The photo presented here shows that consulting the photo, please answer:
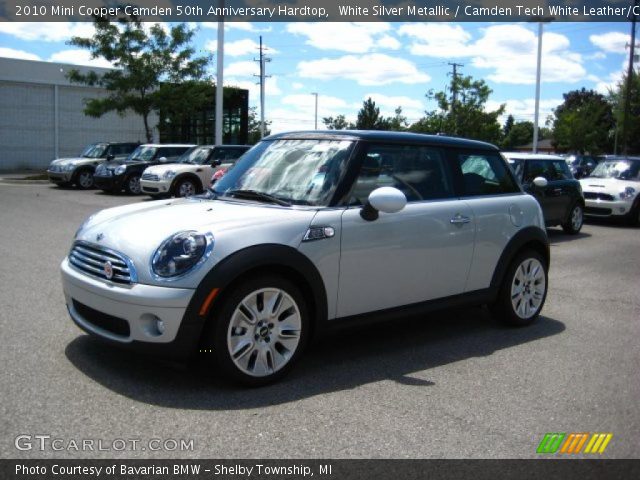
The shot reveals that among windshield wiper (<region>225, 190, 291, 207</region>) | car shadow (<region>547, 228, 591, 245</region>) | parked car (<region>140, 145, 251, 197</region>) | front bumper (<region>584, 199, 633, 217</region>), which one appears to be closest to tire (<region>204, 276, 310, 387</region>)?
windshield wiper (<region>225, 190, 291, 207</region>)

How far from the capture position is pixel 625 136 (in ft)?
126

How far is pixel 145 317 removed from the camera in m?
3.87

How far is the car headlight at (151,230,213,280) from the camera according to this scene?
153 inches

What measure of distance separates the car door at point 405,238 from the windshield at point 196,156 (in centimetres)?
1305

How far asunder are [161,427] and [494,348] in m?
2.86

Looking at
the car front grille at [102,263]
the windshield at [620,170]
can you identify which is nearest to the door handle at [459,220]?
the car front grille at [102,263]

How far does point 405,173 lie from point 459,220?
594 millimetres

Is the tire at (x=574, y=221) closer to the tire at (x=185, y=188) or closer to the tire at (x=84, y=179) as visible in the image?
the tire at (x=185, y=188)

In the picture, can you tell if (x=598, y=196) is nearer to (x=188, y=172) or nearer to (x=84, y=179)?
(x=188, y=172)

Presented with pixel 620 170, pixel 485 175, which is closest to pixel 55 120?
pixel 620 170

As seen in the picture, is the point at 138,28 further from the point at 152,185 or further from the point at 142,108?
the point at 152,185

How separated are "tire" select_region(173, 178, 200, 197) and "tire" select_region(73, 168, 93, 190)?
5.73 meters

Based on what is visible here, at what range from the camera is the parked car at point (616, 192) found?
14.5 m

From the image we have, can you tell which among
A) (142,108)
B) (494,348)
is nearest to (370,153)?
(494,348)
